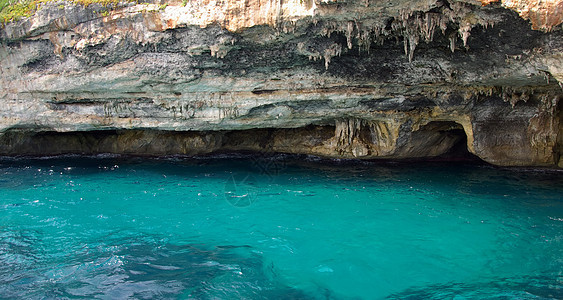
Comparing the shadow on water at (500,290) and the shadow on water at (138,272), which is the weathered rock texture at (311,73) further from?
the shadow on water at (138,272)

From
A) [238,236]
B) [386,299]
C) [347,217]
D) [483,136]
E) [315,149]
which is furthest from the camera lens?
[315,149]

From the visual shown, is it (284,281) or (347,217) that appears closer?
(284,281)

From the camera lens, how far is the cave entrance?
16.2m

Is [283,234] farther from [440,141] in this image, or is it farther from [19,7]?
[19,7]

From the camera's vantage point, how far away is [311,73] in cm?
1327

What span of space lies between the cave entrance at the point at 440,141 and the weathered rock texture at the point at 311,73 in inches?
2.4

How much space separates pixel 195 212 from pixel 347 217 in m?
4.36

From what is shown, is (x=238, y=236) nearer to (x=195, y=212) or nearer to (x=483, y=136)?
(x=195, y=212)

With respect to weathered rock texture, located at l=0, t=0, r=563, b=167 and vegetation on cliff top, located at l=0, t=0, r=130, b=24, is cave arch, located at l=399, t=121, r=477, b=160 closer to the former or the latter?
weathered rock texture, located at l=0, t=0, r=563, b=167

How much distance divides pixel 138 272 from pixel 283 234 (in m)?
3.50

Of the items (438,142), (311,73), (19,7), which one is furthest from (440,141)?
(19,7)

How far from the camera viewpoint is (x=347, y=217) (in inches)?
432

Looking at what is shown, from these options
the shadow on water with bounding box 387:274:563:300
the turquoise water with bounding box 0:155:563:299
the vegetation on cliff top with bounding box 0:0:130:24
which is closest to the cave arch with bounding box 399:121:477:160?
the turquoise water with bounding box 0:155:563:299

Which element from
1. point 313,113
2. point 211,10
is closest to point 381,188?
point 313,113
